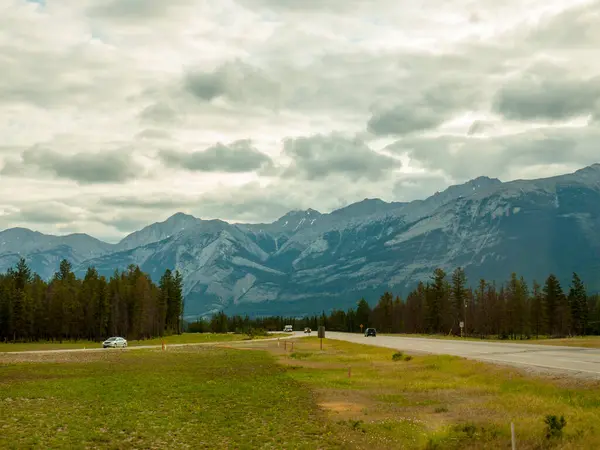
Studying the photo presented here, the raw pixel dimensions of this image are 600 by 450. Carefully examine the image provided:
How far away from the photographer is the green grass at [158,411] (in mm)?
24406

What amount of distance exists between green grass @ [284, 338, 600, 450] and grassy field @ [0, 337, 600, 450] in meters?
0.07

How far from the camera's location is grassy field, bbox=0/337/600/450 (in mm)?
23359

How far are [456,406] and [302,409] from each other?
315 inches

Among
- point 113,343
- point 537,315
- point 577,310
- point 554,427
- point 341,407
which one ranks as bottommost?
point 113,343

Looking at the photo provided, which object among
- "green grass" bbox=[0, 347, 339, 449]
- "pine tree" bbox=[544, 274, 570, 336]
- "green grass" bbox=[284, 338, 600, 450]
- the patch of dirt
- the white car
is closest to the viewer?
"green grass" bbox=[284, 338, 600, 450]

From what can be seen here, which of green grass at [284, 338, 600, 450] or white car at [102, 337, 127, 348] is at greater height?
green grass at [284, 338, 600, 450]

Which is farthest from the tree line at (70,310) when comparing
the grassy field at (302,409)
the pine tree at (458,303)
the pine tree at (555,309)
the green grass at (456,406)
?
the green grass at (456,406)

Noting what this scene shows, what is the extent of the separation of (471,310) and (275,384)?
160 m

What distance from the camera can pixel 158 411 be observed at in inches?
1265

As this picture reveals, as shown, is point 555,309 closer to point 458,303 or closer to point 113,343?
point 458,303

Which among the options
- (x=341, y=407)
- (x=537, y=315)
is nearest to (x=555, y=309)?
(x=537, y=315)

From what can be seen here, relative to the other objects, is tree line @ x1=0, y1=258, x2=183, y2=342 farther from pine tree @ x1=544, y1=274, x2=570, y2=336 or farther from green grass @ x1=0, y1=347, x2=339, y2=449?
pine tree @ x1=544, y1=274, x2=570, y2=336

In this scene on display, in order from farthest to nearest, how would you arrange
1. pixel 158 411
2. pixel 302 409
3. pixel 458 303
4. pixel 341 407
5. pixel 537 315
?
1. pixel 458 303
2. pixel 537 315
3. pixel 341 407
4. pixel 302 409
5. pixel 158 411

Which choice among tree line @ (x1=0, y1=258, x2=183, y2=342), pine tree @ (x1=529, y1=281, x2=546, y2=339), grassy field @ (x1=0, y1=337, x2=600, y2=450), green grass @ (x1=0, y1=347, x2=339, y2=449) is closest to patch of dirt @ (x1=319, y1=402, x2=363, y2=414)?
grassy field @ (x1=0, y1=337, x2=600, y2=450)
